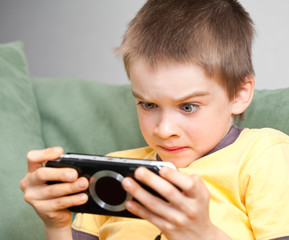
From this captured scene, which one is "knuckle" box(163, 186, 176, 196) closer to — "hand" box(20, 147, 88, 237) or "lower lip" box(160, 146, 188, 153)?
"hand" box(20, 147, 88, 237)

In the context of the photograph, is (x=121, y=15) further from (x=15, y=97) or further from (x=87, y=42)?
(x=15, y=97)

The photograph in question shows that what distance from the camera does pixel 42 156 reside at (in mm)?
792

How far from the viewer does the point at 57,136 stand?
1408 mm

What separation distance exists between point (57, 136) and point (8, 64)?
10.6 inches

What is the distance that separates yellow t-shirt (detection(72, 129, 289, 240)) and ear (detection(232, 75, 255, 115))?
2.0 inches

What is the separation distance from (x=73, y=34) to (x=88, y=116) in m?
0.89

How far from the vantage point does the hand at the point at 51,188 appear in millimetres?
750

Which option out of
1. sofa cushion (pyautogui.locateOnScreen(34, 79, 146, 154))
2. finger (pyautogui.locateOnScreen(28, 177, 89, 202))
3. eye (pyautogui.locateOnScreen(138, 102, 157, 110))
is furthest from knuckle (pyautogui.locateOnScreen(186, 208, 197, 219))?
sofa cushion (pyautogui.locateOnScreen(34, 79, 146, 154))

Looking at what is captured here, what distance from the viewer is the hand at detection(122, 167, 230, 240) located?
674 mm

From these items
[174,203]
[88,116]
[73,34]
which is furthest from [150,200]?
[73,34]

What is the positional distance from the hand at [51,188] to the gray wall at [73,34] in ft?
3.25

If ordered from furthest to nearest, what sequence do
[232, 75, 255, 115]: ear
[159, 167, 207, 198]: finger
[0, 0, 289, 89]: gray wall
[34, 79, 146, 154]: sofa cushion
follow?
[0, 0, 289, 89]: gray wall, [34, 79, 146, 154]: sofa cushion, [232, 75, 255, 115]: ear, [159, 167, 207, 198]: finger

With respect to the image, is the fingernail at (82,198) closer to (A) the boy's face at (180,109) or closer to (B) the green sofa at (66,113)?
(A) the boy's face at (180,109)

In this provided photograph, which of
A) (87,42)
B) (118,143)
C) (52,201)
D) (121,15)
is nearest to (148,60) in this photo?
(52,201)
